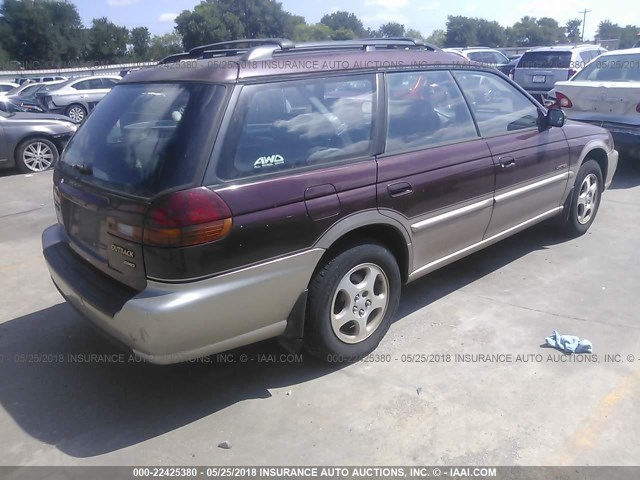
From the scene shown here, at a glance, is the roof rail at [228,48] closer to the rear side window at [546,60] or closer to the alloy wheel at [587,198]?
the alloy wheel at [587,198]

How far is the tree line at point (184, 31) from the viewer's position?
216 ft

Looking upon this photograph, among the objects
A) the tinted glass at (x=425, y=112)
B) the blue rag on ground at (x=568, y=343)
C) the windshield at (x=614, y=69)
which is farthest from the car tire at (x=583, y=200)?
the windshield at (x=614, y=69)

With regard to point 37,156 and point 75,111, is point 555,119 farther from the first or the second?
point 75,111

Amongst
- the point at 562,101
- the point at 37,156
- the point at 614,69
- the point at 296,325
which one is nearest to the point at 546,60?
the point at 614,69

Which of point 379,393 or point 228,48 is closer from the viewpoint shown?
point 379,393

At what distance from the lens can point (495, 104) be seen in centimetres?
446

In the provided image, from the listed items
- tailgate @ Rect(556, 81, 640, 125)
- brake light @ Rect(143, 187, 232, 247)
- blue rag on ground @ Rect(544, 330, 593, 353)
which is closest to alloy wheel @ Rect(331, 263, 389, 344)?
brake light @ Rect(143, 187, 232, 247)

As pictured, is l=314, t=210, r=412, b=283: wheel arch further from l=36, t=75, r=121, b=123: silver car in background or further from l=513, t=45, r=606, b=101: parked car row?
l=36, t=75, r=121, b=123: silver car in background

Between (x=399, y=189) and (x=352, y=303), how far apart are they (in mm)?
756

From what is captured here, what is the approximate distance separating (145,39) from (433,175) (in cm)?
8278

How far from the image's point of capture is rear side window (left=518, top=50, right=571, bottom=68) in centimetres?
1416

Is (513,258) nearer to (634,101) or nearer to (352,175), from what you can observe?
(352,175)

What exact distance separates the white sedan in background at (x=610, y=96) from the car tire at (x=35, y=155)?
8329 millimetres

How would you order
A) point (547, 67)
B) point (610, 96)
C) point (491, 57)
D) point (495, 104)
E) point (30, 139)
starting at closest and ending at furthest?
point (495, 104), point (610, 96), point (30, 139), point (547, 67), point (491, 57)
